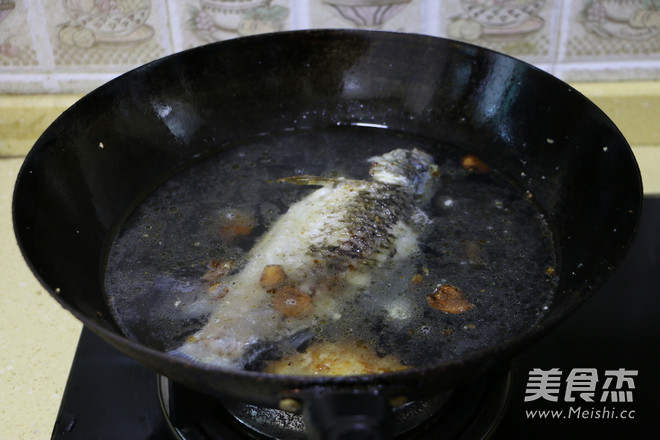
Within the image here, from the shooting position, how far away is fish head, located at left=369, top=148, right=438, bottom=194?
1.23 metres

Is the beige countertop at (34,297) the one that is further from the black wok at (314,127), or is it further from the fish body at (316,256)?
the fish body at (316,256)

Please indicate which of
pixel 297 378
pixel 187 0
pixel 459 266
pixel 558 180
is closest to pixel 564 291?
pixel 459 266

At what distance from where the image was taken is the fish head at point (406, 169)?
1234mm

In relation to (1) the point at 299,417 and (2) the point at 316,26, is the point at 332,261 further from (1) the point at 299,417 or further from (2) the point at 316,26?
(2) the point at 316,26

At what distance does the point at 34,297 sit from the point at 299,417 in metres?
0.75

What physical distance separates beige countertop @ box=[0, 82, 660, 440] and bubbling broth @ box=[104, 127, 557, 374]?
323 millimetres

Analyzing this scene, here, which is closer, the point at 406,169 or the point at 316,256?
the point at 316,256

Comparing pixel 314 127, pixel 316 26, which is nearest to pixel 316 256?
pixel 314 127

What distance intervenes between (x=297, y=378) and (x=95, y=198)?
25.3 inches

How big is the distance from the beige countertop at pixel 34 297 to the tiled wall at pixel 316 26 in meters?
0.07

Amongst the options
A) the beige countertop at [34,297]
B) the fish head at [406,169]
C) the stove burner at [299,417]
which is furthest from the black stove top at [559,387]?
the fish head at [406,169]

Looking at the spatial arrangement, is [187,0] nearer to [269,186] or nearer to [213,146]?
[213,146]

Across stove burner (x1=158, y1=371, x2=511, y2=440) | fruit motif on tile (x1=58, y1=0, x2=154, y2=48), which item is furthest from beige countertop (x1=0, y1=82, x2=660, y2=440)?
stove burner (x1=158, y1=371, x2=511, y2=440)

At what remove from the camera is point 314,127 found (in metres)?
1.43
